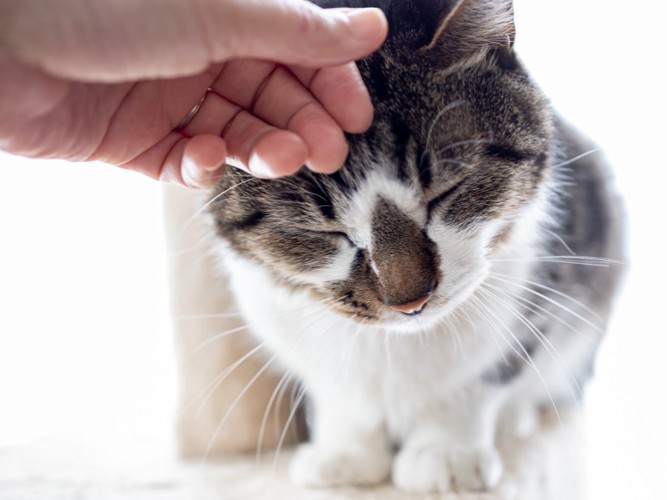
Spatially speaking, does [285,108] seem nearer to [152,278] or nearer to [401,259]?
[401,259]

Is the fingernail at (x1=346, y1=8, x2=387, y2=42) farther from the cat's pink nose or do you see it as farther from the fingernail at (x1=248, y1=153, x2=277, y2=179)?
the cat's pink nose

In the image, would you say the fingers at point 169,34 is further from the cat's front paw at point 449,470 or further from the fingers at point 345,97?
the cat's front paw at point 449,470

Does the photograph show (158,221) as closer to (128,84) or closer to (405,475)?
(128,84)

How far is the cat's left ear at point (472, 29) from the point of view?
817mm

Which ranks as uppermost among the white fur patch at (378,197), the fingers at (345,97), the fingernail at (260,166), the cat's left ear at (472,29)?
the cat's left ear at (472,29)

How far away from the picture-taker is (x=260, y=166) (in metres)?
0.79

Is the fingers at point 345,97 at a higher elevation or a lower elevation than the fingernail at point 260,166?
higher

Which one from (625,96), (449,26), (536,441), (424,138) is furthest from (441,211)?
(536,441)

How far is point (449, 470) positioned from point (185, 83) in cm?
70

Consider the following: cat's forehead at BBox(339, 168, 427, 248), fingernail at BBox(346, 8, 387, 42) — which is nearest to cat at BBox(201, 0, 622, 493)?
cat's forehead at BBox(339, 168, 427, 248)

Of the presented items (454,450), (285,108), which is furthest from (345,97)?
(454,450)

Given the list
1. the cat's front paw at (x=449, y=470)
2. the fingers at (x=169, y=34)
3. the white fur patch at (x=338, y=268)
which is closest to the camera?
the fingers at (x=169, y=34)

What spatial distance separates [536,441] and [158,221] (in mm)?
780

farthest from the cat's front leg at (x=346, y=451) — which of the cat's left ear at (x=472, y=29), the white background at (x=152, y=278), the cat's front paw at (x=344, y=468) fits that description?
the cat's left ear at (x=472, y=29)
